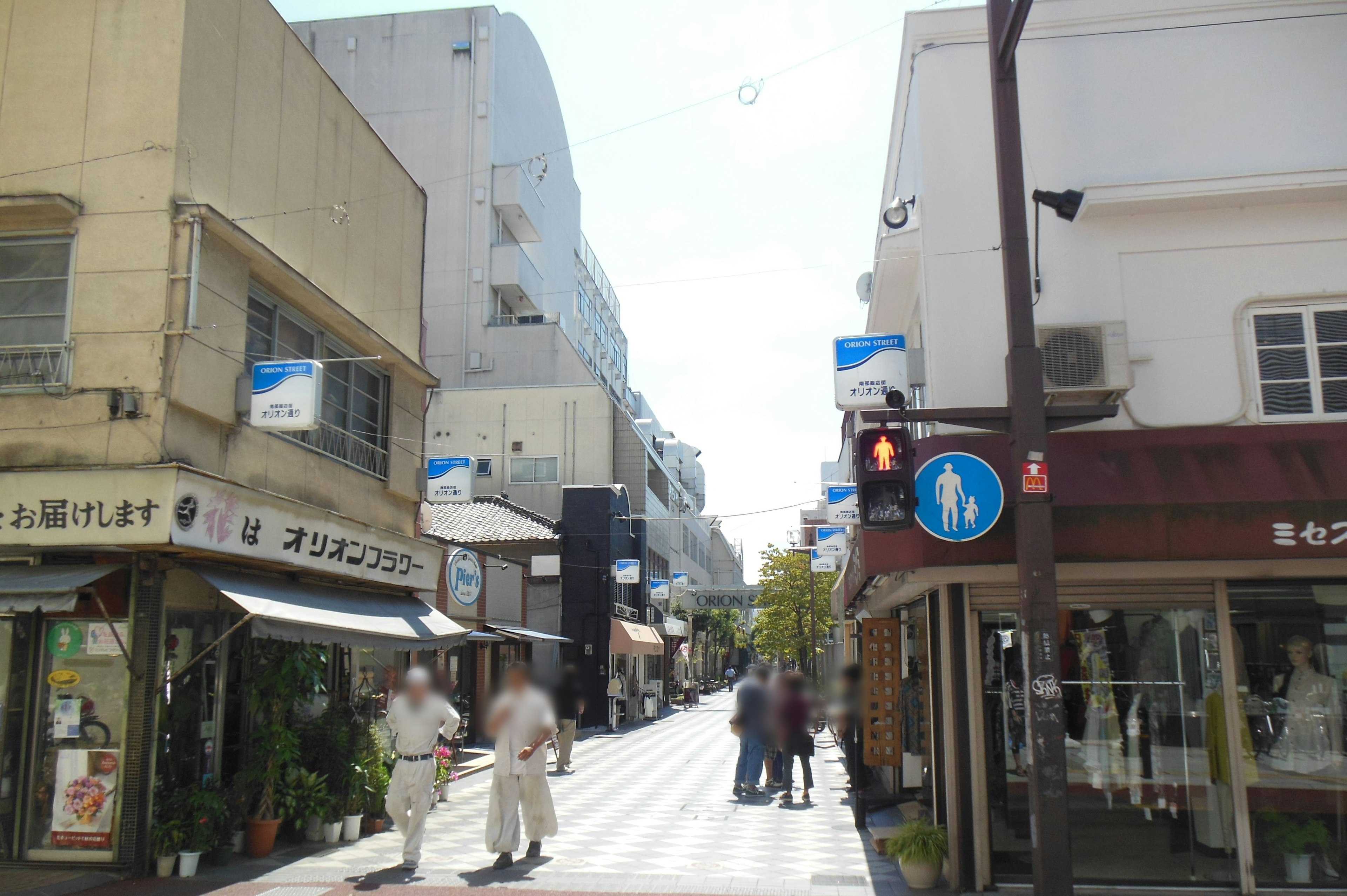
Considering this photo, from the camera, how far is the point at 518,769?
10.1m

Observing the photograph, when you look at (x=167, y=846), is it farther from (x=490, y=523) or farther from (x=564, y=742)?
(x=490, y=523)

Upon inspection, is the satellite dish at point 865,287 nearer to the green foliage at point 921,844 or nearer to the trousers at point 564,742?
the green foliage at point 921,844

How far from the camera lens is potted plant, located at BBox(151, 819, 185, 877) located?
9.27 meters

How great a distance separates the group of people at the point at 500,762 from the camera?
10.0 metres

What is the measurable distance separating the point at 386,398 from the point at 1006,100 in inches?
400

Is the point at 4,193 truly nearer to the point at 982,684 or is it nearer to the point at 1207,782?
the point at 982,684

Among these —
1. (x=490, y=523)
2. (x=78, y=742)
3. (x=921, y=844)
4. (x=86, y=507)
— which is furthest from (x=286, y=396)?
(x=490, y=523)

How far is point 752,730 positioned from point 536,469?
917 inches

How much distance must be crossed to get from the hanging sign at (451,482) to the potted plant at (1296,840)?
1233cm

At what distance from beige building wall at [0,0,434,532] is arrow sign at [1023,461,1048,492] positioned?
7450mm

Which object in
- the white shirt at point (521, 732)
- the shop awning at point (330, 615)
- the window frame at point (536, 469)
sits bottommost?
the white shirt at point (521, 732)

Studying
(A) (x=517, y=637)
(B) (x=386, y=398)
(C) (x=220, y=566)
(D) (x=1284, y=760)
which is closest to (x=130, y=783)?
(C) (x=220, y=566)

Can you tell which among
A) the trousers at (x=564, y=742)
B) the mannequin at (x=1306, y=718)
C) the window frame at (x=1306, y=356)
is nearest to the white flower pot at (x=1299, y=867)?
the mannequin at (x=1306, y=718)

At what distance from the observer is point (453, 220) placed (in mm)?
39688
